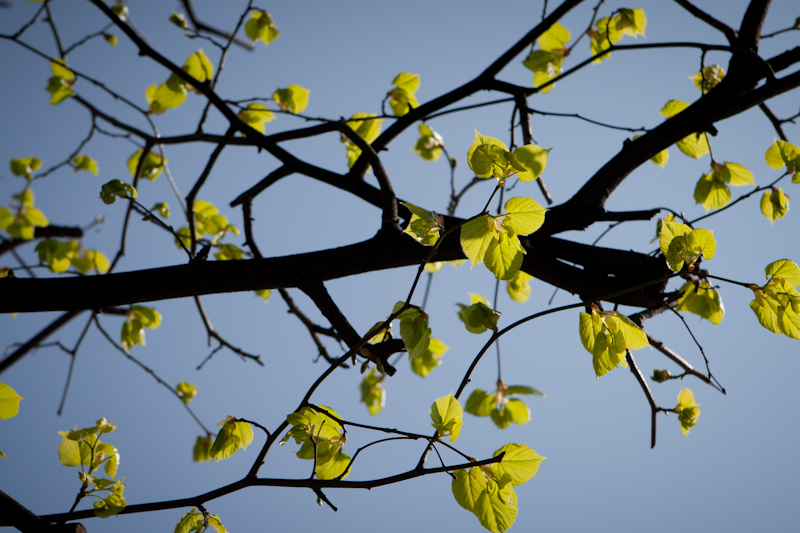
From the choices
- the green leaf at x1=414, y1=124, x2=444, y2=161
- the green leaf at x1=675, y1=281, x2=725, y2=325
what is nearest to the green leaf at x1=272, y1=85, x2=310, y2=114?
the green leaf at x1=414, y1=124, x2=444, y2=161

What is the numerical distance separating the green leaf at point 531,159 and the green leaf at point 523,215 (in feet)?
0.08

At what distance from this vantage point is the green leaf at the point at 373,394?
1306mm

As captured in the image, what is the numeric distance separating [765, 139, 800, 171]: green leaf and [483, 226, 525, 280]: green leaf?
1.83 ft

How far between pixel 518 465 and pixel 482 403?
1.76ft

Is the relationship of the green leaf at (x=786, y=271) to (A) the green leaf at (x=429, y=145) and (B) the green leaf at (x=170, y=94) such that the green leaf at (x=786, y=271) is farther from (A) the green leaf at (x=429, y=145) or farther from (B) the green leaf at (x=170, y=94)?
(B) the green leaf at (x=170, y=94)

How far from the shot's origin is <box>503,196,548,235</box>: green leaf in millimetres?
473

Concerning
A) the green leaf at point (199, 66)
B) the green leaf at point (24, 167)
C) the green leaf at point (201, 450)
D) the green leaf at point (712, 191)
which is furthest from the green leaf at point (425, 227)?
the green leaf at point (24, 167)

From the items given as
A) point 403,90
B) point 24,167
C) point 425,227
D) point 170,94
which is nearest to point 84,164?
point 24,167

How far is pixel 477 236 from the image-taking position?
1.57ft

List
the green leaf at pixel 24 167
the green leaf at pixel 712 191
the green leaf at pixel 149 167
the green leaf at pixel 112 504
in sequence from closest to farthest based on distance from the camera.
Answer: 1. the green leaf at pixel 112 504
2. the green leaf at pixel 712 191
3. the green leaf at pixel 149 167
4. the green leaf at pixel 24 167

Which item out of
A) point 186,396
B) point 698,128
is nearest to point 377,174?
point 698,128

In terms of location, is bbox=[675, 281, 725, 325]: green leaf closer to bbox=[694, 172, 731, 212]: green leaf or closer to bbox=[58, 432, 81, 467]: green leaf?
bbox=[694, 172, 731, 212]: green leaf

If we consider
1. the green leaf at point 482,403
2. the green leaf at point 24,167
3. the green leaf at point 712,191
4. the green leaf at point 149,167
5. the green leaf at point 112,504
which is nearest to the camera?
the green leaf at point 112,504

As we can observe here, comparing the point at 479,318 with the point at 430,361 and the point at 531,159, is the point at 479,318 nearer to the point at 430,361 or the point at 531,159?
the point at 531,159
